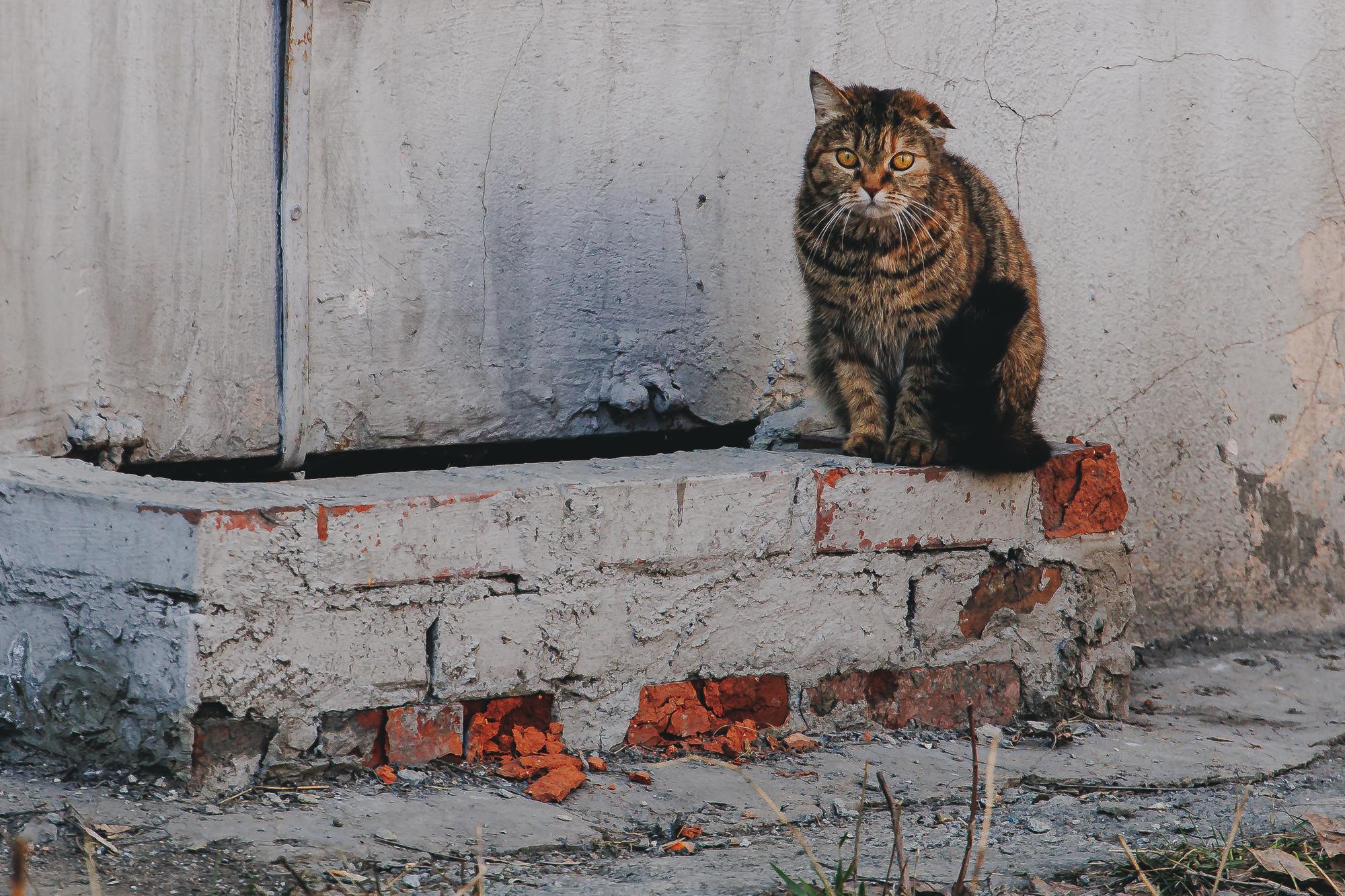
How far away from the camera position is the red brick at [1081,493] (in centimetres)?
333

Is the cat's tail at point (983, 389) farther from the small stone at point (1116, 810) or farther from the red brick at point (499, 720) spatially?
the red brick at point (499, 720)

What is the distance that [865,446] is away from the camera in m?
3.33

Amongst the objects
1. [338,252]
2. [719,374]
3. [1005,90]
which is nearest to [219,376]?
[338,252]

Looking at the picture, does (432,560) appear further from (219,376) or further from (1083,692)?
(1083,692)

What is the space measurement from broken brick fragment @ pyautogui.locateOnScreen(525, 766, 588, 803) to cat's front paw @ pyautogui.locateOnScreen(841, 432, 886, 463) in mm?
1037

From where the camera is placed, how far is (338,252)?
A: 3234 mm

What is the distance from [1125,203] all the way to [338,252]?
2252 millimetres

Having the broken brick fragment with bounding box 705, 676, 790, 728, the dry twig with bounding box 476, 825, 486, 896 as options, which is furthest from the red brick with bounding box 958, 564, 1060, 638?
the dry twig with bounding box 476, 825, 486, 896

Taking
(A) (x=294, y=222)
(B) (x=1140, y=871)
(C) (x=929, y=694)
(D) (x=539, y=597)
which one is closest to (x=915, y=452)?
(C) (x=929, y=694)

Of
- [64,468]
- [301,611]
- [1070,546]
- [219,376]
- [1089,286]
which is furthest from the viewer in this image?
[1089,286]

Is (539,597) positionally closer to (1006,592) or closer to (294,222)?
(294,222)

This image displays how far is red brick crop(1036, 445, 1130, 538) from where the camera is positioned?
3.33 metres

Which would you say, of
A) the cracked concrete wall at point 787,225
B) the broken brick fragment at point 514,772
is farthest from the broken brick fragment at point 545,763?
the cracked concrete wall at point 787,225

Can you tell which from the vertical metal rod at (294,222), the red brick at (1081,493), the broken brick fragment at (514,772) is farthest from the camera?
the red brick at (1081,493)
